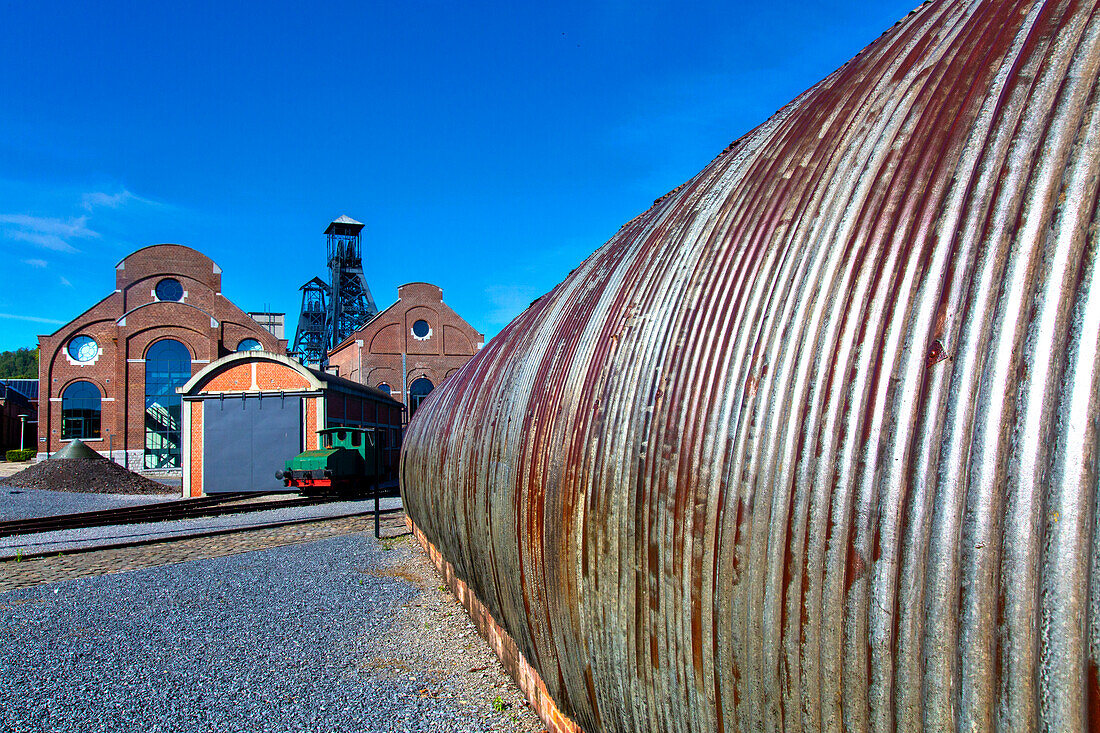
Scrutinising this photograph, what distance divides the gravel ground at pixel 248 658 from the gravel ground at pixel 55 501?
1021 centimetres

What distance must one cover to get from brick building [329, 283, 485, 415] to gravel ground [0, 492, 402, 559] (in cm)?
2650

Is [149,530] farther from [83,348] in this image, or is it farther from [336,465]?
[83,348]

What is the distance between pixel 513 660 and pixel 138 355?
3927 cm

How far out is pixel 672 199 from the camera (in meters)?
3.66

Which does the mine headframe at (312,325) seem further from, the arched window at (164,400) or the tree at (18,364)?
the tree at (18,364)

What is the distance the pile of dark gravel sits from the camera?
21.6m

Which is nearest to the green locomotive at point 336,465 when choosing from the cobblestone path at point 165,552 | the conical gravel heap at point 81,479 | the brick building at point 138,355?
the cobblestone path at point 165,552

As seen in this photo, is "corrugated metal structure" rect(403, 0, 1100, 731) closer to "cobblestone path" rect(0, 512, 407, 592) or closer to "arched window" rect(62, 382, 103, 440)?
"cobblestone path" rect(0, 512, 407, 592)

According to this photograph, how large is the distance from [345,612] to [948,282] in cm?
665

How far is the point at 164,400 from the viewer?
121ft

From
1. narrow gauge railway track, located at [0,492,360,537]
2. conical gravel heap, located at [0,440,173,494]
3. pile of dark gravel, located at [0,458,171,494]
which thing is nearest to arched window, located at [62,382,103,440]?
pile of dark gravel, located at [0,458,171,494]

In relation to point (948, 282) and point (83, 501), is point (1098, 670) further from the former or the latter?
point (83, 501)

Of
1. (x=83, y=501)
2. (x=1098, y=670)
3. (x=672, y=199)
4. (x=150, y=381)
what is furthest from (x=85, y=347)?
(x=1098, y=670)

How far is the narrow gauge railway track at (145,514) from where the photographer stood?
13.0m
